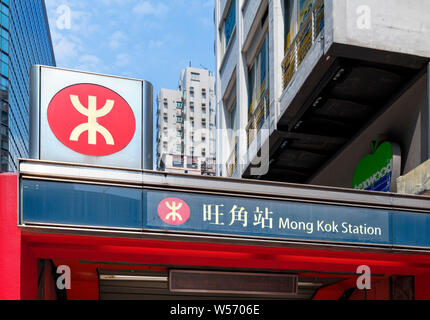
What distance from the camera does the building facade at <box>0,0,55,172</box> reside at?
7206 centimetres

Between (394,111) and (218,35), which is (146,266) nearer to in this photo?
(394,111)

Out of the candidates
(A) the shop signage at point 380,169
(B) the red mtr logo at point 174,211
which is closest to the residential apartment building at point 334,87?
(A) the shop signage at point 380,169

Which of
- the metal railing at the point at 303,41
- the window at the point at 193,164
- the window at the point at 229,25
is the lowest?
the metal railing at the point at 303,41

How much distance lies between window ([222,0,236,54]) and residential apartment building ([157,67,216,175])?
96504mm

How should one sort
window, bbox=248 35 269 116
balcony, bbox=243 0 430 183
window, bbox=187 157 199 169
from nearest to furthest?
balcony, bbox=243 0 430 183 → window, bbox=248 35 269 116 → window, bbox=187 157 199 169

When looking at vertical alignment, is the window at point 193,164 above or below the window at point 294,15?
above

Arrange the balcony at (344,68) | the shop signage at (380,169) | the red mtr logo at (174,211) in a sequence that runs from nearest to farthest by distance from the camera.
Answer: the red mtr logo at (174,211) → the balcony at (344,68) → the shop signage at (380,169)

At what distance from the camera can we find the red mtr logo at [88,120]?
666cm

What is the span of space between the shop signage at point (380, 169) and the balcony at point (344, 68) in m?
0.86

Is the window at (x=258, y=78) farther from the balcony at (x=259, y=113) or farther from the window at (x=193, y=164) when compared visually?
the window at (x=193, y=164)

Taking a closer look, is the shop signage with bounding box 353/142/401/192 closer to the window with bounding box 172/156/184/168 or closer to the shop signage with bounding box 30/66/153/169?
the shop signage with bounding box 30/66/153/169

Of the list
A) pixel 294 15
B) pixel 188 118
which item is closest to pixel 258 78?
pixel 294 15

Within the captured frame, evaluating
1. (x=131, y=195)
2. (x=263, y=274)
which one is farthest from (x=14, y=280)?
(x=263, y=274)

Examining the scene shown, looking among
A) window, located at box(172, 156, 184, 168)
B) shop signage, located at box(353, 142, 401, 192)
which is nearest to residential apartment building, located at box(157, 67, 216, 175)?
window, located at box(172, 156, 184, 168)
